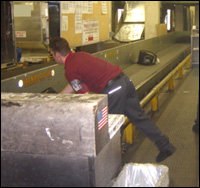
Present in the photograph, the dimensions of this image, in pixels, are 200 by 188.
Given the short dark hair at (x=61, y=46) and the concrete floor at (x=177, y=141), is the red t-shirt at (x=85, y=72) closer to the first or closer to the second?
the short dark hair at (x=61, y=46)

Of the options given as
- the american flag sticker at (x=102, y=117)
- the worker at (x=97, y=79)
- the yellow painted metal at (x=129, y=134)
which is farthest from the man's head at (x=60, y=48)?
the american flag sticker at (x=102, y=117)

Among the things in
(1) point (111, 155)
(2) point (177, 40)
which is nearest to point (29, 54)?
(1) point (111, 155)

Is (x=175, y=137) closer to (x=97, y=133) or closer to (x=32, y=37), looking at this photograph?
(x=32, y=37)

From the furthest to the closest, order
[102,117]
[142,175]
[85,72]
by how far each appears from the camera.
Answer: [85,72] < [142,175] < [102,117]

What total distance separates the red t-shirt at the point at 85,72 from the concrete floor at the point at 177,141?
3.71 ft

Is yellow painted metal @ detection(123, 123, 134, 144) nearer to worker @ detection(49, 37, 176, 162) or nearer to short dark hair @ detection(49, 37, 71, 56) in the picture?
worker @ detection(49, 37, 176, 162)

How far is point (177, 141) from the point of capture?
16.1ft

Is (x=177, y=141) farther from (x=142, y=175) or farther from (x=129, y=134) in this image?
(x=142, y=175)

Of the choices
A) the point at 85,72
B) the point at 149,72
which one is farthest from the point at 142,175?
the point at 149,72

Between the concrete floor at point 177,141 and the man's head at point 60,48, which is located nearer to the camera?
the man's head at point 60,48

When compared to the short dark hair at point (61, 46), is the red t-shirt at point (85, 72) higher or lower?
lower

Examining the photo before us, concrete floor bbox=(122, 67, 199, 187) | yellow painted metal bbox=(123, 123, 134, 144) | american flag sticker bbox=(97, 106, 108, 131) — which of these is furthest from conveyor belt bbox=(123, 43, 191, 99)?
american flag sticker bbox=(97, 106, 108, 131)

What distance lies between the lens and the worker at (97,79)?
135 inches

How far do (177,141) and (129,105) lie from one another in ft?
4.42
